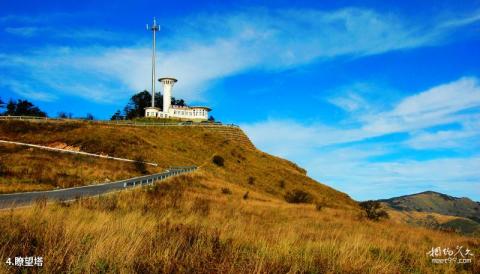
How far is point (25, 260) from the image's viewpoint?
5.96m

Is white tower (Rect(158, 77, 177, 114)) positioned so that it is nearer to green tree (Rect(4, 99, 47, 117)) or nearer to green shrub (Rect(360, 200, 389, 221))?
green tree (Rect(4, 99, 47, 117))

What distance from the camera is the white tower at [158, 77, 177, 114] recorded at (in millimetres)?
118062

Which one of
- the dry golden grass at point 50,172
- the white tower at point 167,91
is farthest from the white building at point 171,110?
the dry golden grass at point 50,172

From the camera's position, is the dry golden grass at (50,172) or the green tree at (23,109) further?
the green tree at (23,109)

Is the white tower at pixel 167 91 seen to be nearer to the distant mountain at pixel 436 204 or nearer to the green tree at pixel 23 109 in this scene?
the green tree at pixel 23 109

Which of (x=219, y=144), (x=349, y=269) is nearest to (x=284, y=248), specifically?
(x=349, y=269)

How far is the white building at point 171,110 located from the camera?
117 metres

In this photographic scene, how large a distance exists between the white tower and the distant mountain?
80210mm

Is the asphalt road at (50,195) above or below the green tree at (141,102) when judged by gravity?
below

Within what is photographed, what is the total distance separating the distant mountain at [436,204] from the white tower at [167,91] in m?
80.2

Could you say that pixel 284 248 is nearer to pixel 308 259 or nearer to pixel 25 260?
pixel 308 259

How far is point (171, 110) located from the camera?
11769 centimetres

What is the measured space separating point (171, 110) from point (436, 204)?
351ft

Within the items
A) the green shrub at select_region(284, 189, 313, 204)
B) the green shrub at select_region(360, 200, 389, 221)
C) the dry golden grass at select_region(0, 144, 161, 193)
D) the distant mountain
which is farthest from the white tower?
the green shrub at select_region(360, 200, 389, 221)
